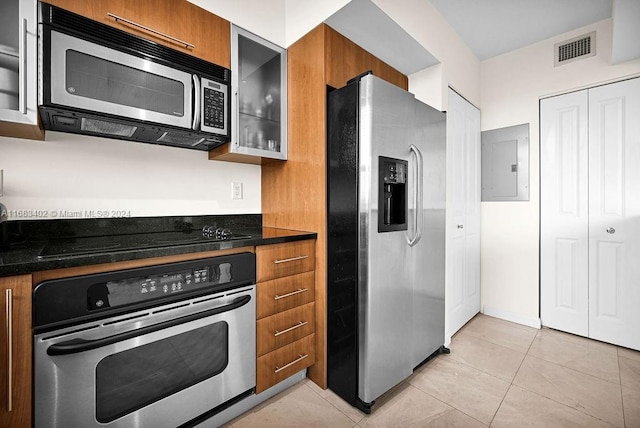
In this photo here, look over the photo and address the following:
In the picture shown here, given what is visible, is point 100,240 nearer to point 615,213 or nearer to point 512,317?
point 512,317

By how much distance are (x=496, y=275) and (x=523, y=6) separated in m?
2.44

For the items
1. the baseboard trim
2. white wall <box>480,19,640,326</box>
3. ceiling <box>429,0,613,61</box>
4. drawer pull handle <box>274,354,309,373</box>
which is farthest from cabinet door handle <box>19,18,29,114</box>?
the baseboard trim

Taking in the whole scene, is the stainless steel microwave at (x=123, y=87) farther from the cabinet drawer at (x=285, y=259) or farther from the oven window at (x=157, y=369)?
the oven window at (x=157, y=369)

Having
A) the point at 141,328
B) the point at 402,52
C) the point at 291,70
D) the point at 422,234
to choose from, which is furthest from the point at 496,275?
the point at 141,328

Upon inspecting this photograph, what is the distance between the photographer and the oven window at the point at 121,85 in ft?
4.11

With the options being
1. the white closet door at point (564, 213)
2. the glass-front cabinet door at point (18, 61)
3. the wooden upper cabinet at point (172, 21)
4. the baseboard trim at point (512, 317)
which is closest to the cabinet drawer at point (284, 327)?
the glass-front cabinet door at point (18, 61)

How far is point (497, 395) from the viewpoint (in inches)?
68.2

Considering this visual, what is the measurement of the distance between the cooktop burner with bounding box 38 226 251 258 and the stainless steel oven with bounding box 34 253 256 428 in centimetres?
13

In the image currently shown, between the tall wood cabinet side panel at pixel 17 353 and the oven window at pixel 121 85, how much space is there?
860 mm

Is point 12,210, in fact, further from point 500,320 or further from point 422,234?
point 500,320

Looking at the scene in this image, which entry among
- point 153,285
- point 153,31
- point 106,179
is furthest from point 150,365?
point 153,31

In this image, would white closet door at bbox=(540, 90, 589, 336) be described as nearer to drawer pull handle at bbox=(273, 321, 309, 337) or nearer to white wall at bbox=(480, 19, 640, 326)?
white wall at bbox=(480, 19, 640, 326)

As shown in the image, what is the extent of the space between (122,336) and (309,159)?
133cm

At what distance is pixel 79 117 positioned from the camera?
1.31 metres
